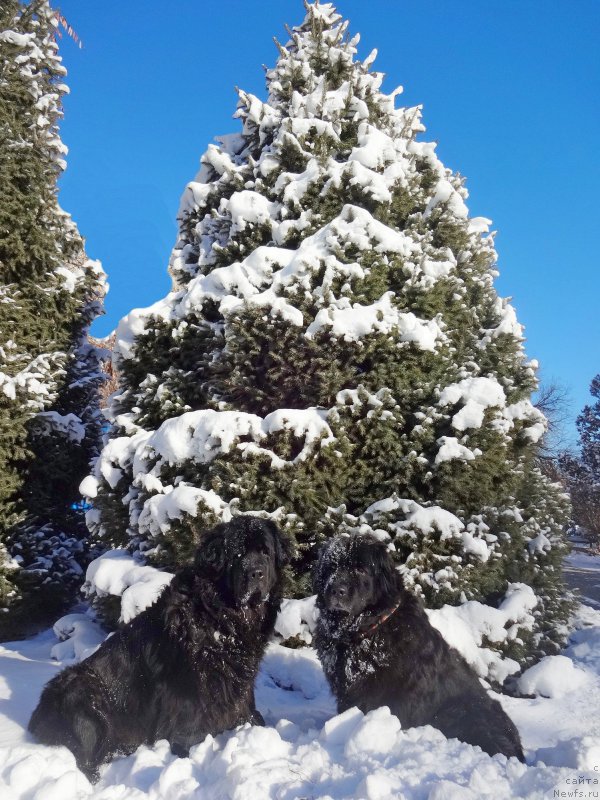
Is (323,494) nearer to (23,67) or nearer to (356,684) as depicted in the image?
(356,684)

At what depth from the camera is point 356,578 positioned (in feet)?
11.7

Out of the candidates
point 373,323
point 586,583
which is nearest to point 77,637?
point 373,323

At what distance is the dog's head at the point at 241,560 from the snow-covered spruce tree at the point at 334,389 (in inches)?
41.8

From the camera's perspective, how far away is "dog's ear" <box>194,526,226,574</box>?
3559 millimetres

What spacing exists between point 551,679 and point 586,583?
8.85m

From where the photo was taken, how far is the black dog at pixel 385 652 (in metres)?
3.31

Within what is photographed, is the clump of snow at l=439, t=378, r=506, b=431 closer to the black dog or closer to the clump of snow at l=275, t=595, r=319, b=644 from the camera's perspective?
the black dog

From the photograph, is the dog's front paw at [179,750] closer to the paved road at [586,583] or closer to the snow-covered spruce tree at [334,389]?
the snow-covered spruce tree at [334,389]

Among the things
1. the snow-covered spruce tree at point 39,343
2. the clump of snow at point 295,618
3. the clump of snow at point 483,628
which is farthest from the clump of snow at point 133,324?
the clump of snow at point 483,628

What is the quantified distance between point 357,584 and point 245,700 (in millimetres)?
1014

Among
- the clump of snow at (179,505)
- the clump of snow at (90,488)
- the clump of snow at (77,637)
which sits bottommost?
the clump of snow at (77,637)

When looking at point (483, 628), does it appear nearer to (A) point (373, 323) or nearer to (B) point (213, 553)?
(B) point (213, 553)

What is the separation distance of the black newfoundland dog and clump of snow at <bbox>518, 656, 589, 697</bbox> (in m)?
2.66

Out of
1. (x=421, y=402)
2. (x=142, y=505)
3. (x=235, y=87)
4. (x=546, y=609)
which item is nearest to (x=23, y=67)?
(x=235, y=87)
